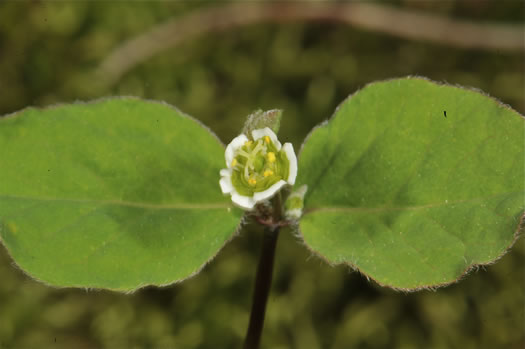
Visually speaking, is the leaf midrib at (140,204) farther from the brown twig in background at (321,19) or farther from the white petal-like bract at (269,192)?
the brown twig in background at (321,19)

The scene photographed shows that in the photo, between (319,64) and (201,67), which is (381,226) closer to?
(319,64)

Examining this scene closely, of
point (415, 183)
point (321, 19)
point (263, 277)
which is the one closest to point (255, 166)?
point (263, 277)

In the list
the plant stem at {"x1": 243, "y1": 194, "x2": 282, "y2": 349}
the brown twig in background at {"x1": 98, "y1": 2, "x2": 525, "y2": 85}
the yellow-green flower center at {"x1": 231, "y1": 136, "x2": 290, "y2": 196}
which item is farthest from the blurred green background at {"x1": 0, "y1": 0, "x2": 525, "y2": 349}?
the yellow-green flower center at {"x1": 231, "y1": 136, "x2": 290, "y2": 196}

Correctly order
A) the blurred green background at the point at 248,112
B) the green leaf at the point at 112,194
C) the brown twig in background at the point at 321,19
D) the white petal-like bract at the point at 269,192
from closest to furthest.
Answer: the white petal-like bract at the point at 269,192, the green leaf at the point at 112,194, the blurred green background at the point at 248,112, the brown twig in background at the point at 321,19

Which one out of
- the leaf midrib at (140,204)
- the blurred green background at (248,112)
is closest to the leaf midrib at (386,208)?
the leaf midrib at (140,204)

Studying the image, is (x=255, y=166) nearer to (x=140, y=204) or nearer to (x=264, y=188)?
(x=264, y=188)

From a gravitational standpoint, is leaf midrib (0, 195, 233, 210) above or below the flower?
below

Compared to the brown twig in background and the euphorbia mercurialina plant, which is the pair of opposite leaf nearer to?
the euphorbia mercurialina plant
